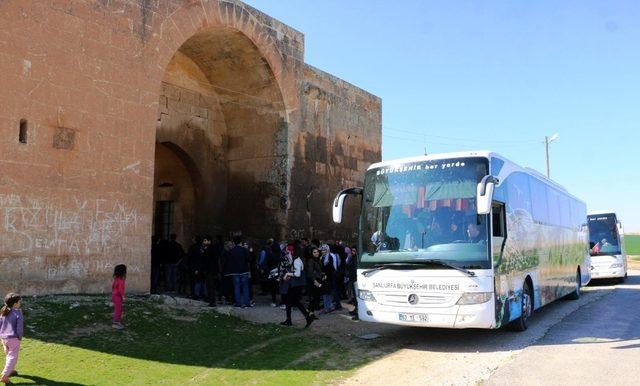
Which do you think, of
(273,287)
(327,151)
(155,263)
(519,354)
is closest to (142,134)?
(155,263)

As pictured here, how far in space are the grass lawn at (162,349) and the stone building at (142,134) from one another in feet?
4.04

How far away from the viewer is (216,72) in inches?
587

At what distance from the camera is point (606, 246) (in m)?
20.2

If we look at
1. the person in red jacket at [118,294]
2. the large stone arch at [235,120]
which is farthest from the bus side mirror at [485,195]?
the large stone arch at [235,120]

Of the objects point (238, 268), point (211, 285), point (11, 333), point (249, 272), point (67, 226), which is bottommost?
point (11, 333)

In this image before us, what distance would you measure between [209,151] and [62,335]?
28.3ft

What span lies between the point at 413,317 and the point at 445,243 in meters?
1.18

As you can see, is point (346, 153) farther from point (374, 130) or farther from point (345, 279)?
point (345, 279)

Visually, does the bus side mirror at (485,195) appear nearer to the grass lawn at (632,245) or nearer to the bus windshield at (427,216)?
the bus windshield at (427,216)

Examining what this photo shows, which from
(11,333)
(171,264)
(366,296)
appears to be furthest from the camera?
(171,264)

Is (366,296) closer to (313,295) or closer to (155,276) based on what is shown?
(313,295)

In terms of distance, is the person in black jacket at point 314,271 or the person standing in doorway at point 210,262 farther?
the person standing in doorway at point 210,262

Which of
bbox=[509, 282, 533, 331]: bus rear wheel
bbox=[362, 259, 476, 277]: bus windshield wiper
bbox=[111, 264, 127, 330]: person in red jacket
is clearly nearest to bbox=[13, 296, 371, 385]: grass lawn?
bbox=[111, 264, 127, 330]: person in red jacket

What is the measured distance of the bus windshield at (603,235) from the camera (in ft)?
65.9
